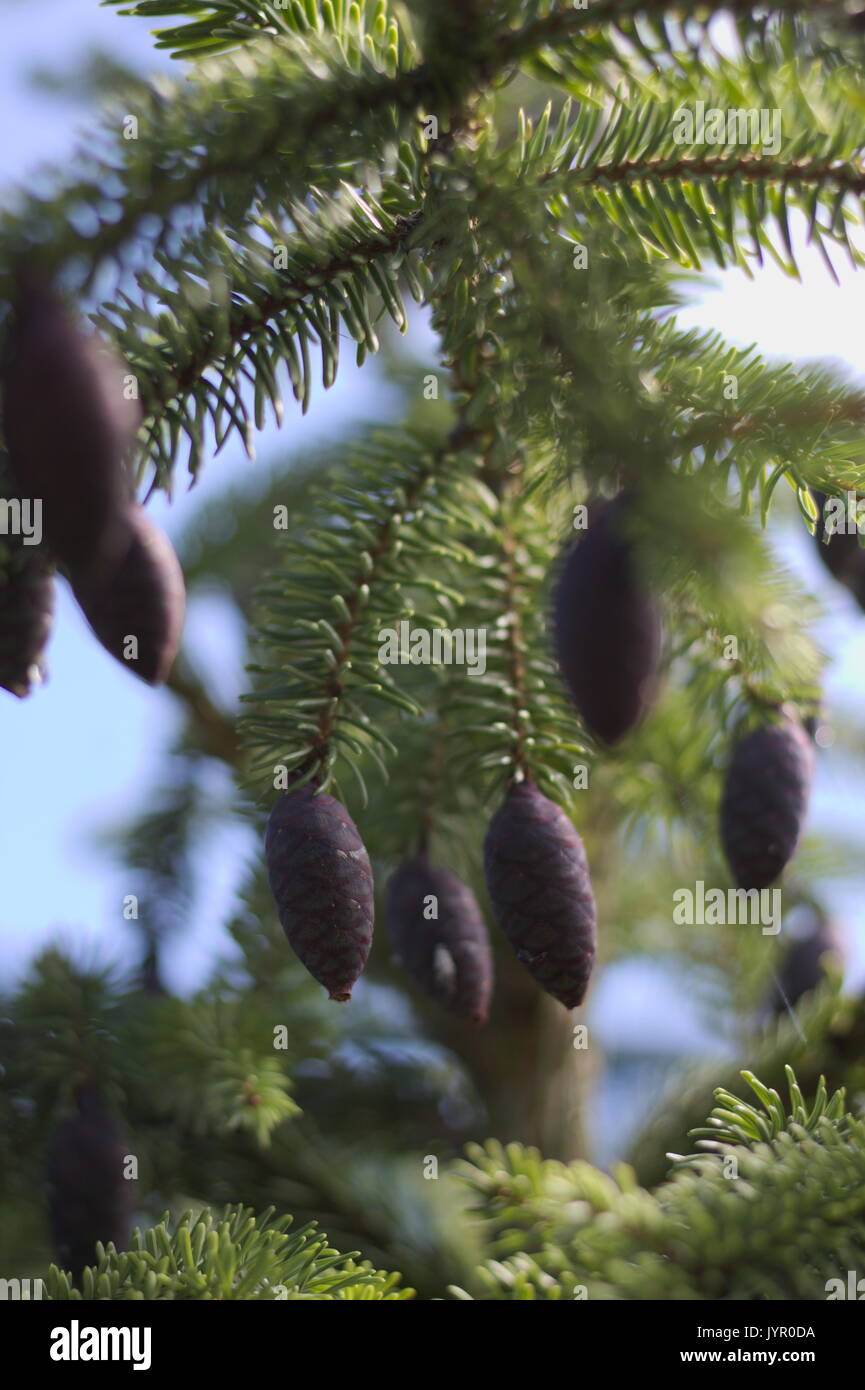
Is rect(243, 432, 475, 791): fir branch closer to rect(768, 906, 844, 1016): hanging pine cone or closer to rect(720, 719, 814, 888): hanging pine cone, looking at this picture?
rect(720, 719, 814, 888): hanging pine cone

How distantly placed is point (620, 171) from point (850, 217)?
119mm

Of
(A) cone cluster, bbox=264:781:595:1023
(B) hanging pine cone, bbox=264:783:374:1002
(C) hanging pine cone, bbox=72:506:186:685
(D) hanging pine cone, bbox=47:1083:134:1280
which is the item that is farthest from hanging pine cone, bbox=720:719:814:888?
(D) hanging pine cone, bbox=47:1083:134:1280

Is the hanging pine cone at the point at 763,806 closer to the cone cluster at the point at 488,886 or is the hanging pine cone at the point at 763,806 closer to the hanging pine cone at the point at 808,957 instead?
the cone cluster at the point at 488,886

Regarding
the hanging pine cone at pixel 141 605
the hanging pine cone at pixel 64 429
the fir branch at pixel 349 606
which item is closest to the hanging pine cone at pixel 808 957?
the fir branch at pixel 349 606

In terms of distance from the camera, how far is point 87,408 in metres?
0.37

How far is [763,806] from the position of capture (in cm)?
60

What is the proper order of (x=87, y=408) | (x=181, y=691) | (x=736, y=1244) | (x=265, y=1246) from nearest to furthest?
(x=87, y=408) → (x=736, y=1244) → (x=265, y=1246) → (x=181, y=691)

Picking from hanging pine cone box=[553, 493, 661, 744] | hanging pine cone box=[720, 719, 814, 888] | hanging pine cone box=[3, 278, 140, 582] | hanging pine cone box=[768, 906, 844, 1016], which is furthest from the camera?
hanging pine cone box=[768, 906, 844, 1016]

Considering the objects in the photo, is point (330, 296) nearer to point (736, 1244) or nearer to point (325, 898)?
point (325, 898)

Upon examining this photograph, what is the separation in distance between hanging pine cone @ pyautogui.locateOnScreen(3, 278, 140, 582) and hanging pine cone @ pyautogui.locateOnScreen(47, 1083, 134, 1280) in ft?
1.50

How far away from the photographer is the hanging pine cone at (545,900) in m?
0.52

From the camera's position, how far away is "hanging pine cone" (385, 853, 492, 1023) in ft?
2.08

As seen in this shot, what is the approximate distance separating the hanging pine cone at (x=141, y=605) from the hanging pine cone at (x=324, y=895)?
4.2 inches
